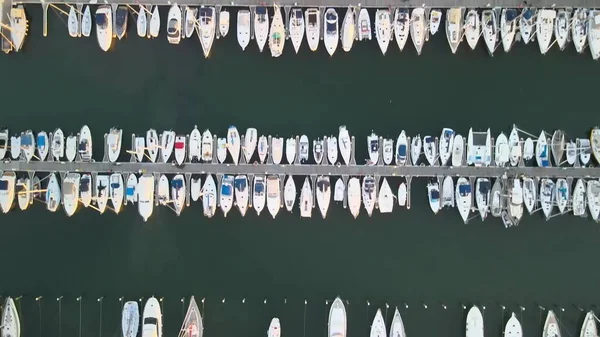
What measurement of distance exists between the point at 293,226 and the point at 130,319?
5.47 metres

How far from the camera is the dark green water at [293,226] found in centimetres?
1680

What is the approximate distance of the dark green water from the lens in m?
16.8

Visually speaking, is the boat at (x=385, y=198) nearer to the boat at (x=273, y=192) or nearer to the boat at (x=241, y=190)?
the boat at (x=273, y=192)

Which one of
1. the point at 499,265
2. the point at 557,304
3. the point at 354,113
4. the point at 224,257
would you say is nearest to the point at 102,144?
the point at 224,257

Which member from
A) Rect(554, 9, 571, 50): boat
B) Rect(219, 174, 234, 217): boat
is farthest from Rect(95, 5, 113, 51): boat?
Rect(554, 9, 571, 50): boat

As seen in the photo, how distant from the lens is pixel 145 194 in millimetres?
16547

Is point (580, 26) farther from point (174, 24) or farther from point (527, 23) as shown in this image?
point (174, 24)

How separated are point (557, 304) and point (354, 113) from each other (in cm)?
824

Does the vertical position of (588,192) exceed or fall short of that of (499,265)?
it exceeds it

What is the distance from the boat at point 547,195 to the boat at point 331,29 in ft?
24.3

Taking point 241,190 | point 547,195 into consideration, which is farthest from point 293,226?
point 547,195

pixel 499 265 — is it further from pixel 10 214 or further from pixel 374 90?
pixel 10 214

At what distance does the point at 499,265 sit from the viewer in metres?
16.8

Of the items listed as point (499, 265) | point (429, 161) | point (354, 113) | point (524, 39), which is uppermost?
point (524, 39)
